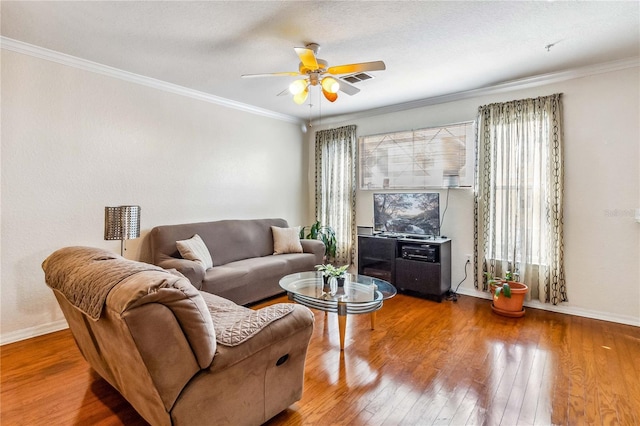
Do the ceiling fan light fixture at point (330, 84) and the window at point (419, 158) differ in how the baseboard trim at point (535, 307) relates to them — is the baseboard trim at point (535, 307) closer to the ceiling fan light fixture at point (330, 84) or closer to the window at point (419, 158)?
the window at point (419, 158)

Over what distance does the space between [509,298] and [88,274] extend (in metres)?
3.76

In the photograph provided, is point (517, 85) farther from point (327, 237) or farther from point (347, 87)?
point (327, 237)

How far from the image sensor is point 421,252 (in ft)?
13.6

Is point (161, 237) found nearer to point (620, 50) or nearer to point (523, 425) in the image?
point (523, 425)

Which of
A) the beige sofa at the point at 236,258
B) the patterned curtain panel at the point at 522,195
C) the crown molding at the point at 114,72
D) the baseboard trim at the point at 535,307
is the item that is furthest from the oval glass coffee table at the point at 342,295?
the crown molding at the point at 114,72

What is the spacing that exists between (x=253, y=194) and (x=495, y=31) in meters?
3.63

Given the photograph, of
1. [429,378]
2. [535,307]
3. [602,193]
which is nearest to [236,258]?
[429,378]

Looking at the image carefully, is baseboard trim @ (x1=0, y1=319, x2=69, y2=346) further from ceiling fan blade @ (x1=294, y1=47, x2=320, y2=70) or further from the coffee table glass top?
ceiling fan blade @ (x1=294, y1=47, x2=320, y2=70)

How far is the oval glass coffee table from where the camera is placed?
106 inches

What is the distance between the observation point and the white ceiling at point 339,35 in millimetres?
2330

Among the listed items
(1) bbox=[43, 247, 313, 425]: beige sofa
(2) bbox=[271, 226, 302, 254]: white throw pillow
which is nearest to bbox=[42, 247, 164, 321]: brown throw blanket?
(1) bbox=[43, 247, 313, 425]: beige sofa

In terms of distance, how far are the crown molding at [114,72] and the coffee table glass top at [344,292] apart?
2.69 m

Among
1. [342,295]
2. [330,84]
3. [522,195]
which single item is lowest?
[342,295]

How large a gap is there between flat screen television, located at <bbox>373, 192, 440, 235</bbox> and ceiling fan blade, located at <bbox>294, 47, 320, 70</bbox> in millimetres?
2459
